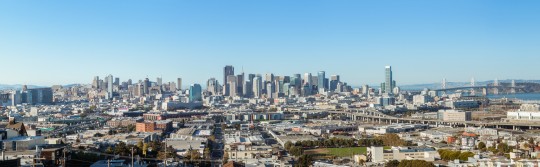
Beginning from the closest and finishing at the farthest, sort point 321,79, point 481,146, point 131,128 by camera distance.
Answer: point 481,146 < point 131,128 < point 321,79

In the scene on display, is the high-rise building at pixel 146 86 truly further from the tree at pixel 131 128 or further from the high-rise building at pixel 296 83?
the tree at pixel 131 128

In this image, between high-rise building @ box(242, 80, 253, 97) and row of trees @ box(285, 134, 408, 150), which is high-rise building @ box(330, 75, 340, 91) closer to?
high-rise building @ box(242, 80, 253, 97)

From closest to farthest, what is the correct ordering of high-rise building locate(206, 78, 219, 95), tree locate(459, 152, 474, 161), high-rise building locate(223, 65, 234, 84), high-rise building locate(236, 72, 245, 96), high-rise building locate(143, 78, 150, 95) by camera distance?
tree locate(459, 152, 474, 161) → high-rise building locate(143, 78, 150, 95) → high-rise building locate(236, 72, 245, 96) → high-rise building locate(206, 78, 219, 95) → high-rise building locate(223, 65, 234, 84)

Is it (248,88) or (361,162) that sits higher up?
(248,88)

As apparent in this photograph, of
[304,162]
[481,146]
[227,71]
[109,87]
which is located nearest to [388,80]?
[227,71]

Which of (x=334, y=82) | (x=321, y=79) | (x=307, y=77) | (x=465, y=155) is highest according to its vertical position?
(x=307, y=77)

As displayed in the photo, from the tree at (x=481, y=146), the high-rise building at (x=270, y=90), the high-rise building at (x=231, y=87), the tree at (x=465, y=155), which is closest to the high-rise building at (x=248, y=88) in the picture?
the high-rise building at (x=231, y=87)

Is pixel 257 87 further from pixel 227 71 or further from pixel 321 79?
pixel 321 79

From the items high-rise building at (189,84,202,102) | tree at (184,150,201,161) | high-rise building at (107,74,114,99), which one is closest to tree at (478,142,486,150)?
tree at (184,150,201,161)

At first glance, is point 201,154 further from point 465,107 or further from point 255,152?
point 465,107

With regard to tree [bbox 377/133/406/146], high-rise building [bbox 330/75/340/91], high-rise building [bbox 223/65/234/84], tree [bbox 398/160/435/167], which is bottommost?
tree [bbox 377/133/406/146]

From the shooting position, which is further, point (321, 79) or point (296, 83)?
point (321, 79)

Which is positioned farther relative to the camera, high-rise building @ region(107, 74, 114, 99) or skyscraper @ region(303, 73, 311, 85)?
skyscraper @ region(303, 73, 311, 85)

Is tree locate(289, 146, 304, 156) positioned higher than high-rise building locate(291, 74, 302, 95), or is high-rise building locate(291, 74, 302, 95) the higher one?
high-rise building locate(291, 74, 302, 95)
